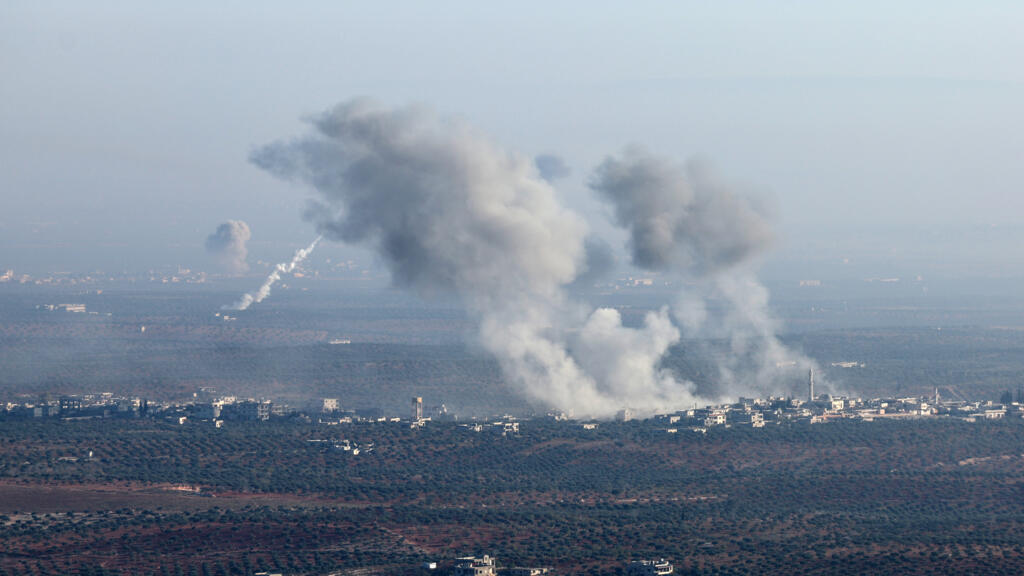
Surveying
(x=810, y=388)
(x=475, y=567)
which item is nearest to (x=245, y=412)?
(x=810, y=388)

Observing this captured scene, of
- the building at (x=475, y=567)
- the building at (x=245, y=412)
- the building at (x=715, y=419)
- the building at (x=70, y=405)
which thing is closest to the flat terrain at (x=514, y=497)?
the building at (x=475, y=567)

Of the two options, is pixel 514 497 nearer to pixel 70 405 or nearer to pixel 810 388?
pixel 70 405

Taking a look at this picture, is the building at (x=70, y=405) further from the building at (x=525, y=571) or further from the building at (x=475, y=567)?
the building at (x=525, y=571)

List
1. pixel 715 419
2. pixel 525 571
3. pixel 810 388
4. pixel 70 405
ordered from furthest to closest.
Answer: pixel 810 388, pixel 70 405, pixel 715 419, pixel 525 571

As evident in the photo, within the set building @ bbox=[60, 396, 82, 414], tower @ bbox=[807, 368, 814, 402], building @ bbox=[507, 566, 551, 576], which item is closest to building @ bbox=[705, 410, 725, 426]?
tower @ bbox=[807, 368, 814, 402]

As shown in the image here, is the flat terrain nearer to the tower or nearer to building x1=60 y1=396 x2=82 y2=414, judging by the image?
building x1=60 y1=396 x2=82 y2=414

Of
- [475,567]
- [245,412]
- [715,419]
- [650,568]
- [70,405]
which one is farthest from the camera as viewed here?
[70,405]

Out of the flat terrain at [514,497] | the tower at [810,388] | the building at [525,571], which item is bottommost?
the building at [525,571]
